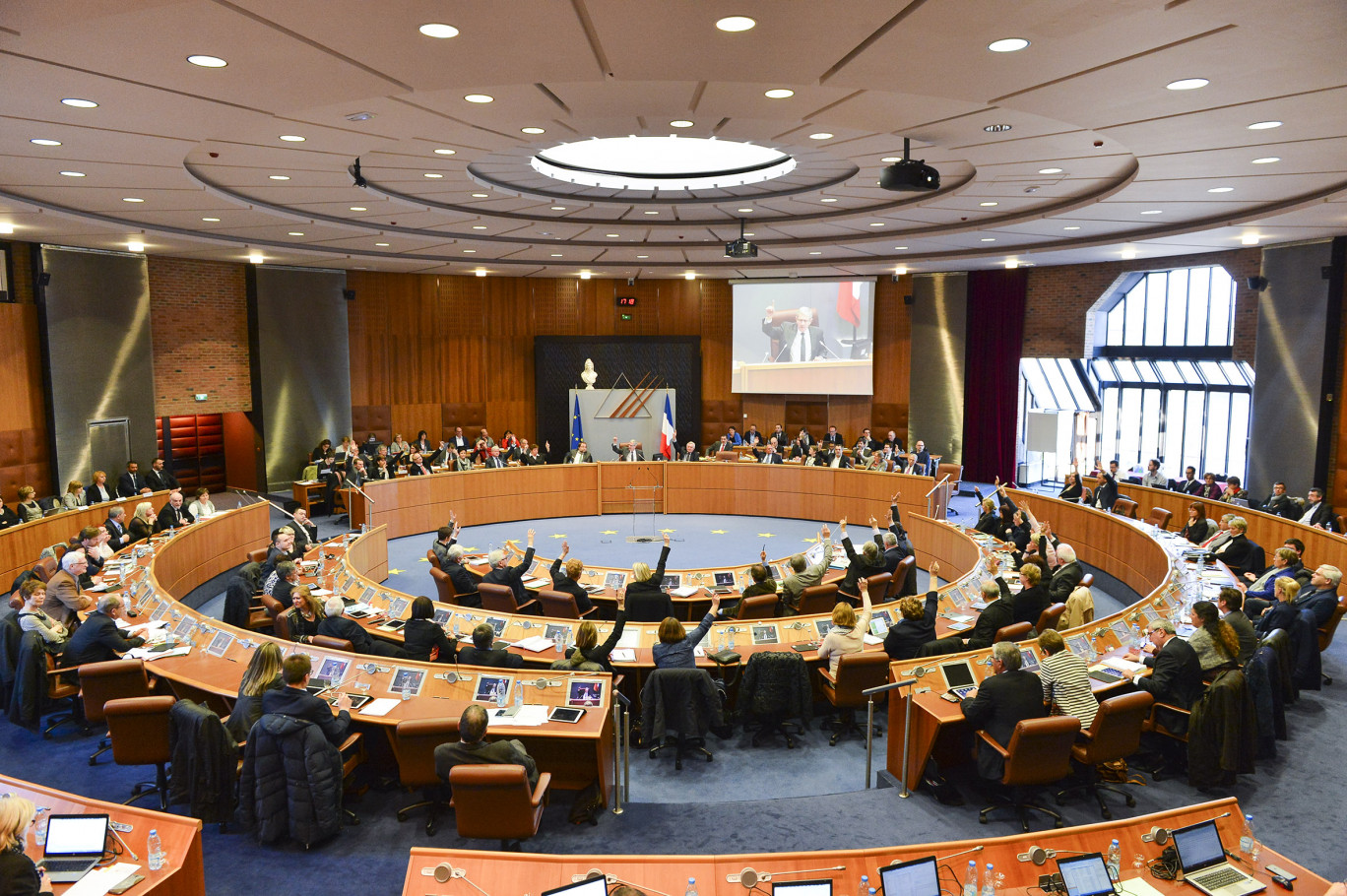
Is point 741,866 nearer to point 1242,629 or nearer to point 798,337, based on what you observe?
point 1242,629

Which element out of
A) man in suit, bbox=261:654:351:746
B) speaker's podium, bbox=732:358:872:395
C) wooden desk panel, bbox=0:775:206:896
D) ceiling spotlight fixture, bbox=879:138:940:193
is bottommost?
wooden desk panel, bbox=0:775:206:896

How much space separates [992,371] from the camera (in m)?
18.5

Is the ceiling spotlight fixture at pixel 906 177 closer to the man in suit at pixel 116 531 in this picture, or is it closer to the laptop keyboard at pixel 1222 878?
the laptop keyboard at pixel 1222 878

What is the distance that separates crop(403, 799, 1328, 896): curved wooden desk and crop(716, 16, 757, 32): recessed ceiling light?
3.87 metres

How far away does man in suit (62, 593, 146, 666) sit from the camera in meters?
6.82

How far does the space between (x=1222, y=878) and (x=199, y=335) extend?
56.9 ft

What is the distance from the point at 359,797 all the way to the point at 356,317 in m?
14.4

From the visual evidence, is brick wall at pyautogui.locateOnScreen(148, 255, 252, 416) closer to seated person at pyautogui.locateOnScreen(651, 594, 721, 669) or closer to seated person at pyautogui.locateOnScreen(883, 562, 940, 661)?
seated person at pyautogui.locateOnScreen(651, 594, 721, 669)

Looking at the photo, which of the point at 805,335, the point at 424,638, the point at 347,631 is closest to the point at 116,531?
the point at 347,631

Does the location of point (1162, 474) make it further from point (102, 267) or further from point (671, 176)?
point (102, 267)

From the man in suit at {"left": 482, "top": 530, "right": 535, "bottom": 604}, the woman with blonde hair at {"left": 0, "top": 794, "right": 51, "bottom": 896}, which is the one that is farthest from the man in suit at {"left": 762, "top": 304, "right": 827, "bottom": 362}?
the woman with blonde hair at {"left": 0, "top": 794, "right": 51, "bottom": 896}

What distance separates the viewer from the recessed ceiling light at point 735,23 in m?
4.20

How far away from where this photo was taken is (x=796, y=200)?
430 inches

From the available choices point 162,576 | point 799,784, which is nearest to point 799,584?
point 799,784
